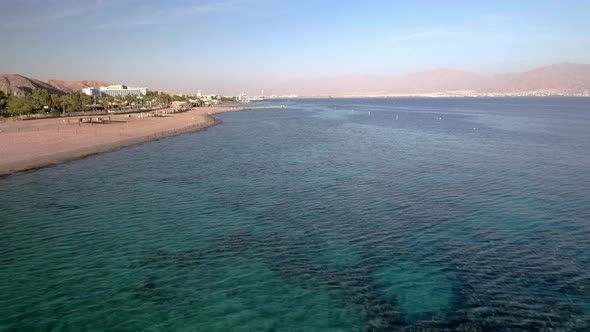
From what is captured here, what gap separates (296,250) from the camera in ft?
57.1

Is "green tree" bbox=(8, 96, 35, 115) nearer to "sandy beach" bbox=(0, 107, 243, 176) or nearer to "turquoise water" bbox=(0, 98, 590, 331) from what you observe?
"sandy beach" bbox=(0, 107, 243, 176)

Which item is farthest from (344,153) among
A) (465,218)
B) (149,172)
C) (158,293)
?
(158,293)

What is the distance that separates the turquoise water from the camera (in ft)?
40.4

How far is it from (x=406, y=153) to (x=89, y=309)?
39782 mm

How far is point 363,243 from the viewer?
18.1 meters

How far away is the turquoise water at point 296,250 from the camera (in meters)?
12.3

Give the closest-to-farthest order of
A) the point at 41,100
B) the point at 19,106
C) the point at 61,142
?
the point at 61,142 < the point at 19,106 < the point at 41,100

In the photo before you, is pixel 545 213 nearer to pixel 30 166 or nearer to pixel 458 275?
pixel 458 275

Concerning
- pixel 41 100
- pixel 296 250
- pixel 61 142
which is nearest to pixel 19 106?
pixel 41 100

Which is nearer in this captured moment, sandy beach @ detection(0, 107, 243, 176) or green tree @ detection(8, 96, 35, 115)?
sandy beach @ detection(0, 107, 243, 176)

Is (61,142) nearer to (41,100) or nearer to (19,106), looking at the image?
(19,106)

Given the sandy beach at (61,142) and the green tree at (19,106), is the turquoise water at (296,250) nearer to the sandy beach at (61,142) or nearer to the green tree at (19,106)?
the sandy beach at (61,142)

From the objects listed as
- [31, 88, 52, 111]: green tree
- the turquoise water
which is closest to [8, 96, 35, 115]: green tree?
[31, 88, 52, 111]: green tree

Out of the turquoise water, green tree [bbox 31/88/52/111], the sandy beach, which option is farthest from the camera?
green tree [bbox 31/88/52/111]
